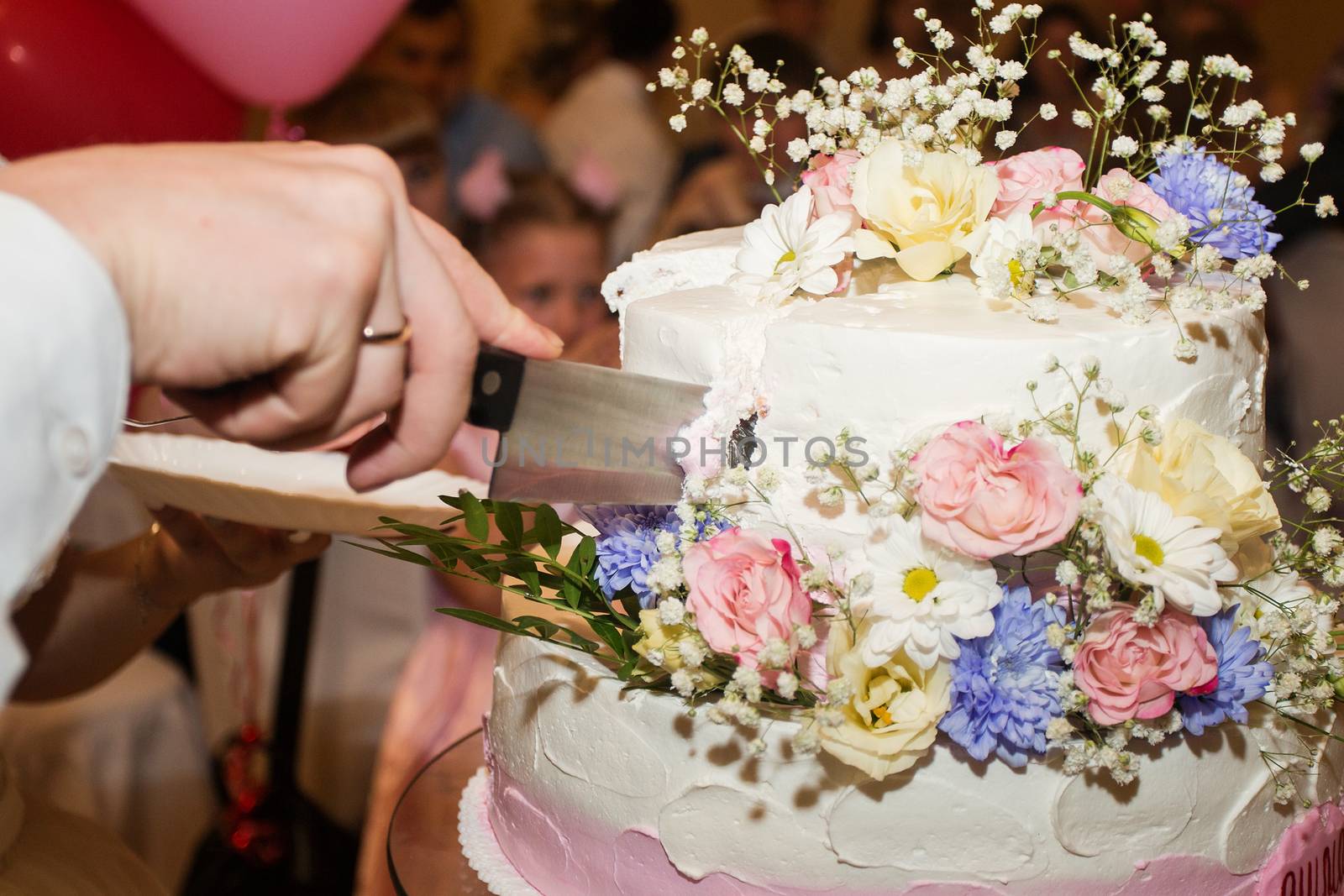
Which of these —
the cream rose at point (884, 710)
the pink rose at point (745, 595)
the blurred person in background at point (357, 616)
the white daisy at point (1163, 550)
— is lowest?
the blurred person in background at point (357, 616)

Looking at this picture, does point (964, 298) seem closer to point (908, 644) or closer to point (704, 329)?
point (704, 329)

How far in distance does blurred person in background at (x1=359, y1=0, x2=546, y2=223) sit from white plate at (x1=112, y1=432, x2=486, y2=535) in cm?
266

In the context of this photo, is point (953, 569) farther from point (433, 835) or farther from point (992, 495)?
point (433, 835)

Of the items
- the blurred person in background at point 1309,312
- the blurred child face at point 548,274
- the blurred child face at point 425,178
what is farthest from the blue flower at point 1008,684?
the blurred child face at point 425,178

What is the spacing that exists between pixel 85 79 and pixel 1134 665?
2.35 meters

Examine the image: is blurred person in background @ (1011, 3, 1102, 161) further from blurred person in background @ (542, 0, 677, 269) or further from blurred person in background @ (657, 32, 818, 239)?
blurred person in background @ (542, 0, 677, 269)

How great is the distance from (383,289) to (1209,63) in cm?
97

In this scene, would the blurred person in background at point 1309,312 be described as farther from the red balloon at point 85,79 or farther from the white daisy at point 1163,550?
the red balloon at point 85,79

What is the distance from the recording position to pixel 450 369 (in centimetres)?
104

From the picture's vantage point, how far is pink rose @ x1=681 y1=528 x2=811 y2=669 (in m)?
1.15

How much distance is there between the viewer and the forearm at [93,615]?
1996mm

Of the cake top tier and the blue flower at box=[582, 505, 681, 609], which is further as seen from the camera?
the blue flower at box=[582, 505, 681, 609]

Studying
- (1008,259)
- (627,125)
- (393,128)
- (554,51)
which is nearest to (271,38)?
(393,128)

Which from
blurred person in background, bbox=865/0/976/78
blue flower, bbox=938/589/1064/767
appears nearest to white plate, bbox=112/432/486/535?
blue flower, bbox=938/589/1064/767
